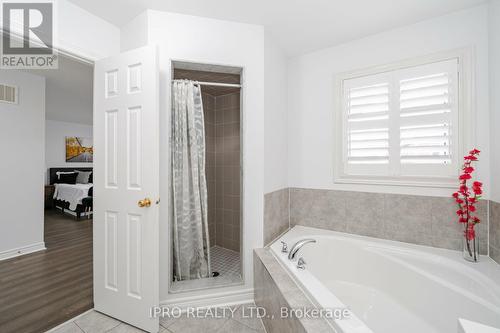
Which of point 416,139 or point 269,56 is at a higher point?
point 269,56

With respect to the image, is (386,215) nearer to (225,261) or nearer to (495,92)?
(495,92)

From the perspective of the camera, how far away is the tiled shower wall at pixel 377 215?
5.72 ft

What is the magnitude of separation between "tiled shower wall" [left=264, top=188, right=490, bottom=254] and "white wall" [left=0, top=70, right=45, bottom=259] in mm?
3407

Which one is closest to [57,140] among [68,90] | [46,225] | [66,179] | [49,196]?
[66,179]

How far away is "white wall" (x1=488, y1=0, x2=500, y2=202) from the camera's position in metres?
1.53

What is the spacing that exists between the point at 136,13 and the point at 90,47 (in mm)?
473

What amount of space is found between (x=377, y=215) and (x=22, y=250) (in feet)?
14.4

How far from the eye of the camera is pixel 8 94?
2.89 metres

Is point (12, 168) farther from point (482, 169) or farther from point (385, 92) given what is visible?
point (482, 169)

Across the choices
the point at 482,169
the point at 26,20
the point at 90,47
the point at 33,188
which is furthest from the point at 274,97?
the point at 33,188

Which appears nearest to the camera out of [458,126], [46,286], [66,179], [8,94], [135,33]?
[458,126]

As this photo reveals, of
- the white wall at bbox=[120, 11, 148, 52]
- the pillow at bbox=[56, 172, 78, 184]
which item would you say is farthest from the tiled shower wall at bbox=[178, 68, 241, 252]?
the pillow at bbox=[56, 172, 78, 184]

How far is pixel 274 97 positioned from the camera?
7.07 ft

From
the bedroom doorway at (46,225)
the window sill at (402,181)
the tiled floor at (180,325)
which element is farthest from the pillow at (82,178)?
the window sill at (402,181)
